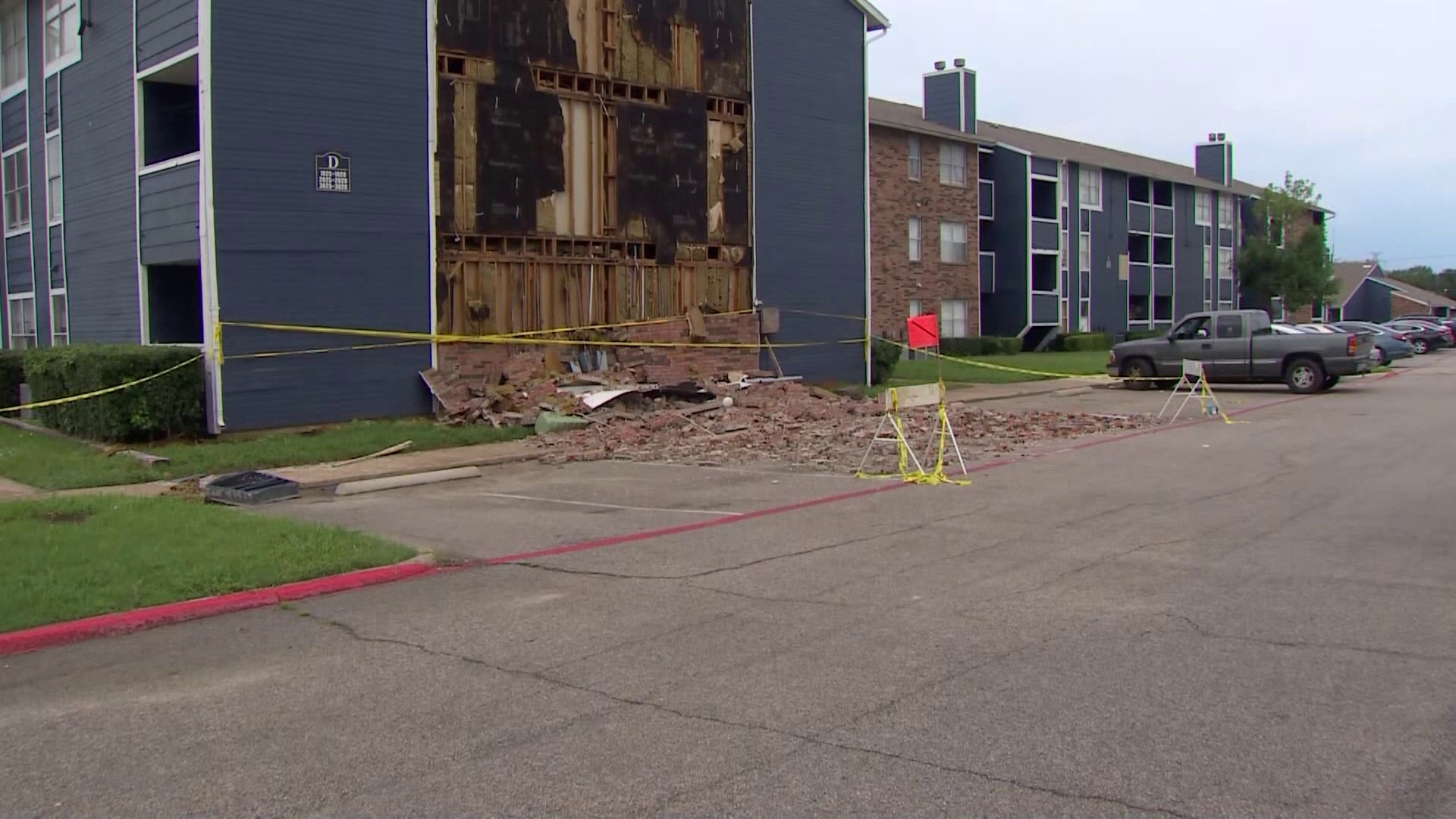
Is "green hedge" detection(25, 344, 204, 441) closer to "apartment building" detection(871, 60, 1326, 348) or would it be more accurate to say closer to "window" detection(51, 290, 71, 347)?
"window" detection(51, 290, 71, 347)

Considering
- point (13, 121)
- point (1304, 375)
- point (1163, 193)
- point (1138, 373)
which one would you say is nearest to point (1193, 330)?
point (1138, 373)

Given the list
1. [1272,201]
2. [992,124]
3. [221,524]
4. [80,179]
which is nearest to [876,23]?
[80,179]

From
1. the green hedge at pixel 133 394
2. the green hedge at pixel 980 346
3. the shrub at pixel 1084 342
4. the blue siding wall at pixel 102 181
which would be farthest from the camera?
the shrub at pixel 1084 342

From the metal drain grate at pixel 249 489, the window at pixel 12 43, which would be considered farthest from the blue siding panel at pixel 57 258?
the metal drain grate at pixel 249 489

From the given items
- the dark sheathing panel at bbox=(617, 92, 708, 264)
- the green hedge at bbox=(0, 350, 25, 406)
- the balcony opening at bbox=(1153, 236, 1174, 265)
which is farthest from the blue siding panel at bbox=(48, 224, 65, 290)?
the balcony opening at bbox=(1153, 236, 1174, 265)

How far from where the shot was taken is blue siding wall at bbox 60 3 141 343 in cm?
2050

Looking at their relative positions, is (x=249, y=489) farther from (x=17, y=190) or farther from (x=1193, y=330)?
(x=1193, y=330)

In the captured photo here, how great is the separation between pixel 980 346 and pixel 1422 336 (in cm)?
2204

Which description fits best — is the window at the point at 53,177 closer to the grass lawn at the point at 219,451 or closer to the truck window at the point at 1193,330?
the grass lawn at the point at 219,451

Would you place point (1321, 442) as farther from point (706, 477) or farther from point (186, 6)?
point (186, 6)

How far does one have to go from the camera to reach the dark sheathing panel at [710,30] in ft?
77.9

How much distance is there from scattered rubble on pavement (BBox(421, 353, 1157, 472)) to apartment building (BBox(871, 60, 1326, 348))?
67.8ft

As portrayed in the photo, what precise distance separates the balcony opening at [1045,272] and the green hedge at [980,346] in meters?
4.57

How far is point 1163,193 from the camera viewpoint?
59531mm
